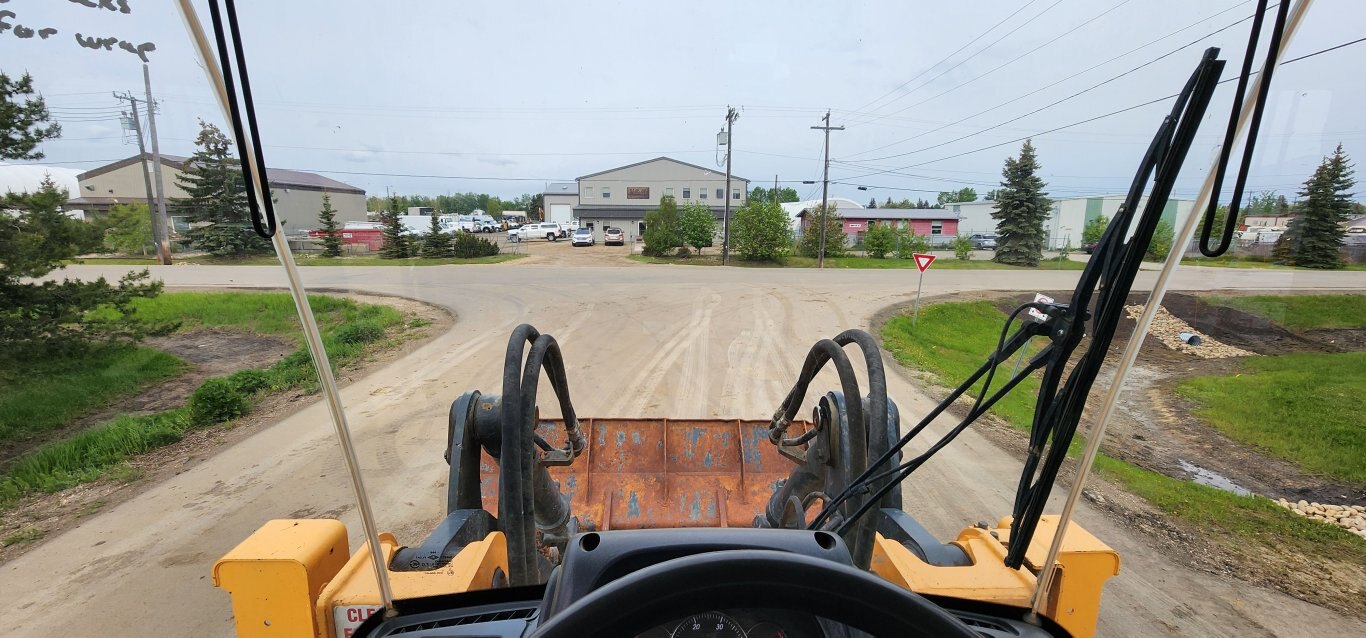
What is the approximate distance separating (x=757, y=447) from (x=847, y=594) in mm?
3177

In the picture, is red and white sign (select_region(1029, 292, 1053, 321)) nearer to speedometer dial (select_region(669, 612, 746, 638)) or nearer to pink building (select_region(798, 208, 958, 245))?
speedometer dial (select_region(669, 612, 746, 638))

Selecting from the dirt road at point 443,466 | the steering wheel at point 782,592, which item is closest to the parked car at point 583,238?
the dirt road at point 443,466

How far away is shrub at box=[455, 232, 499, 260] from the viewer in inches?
653

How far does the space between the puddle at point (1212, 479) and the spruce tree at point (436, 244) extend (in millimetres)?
10397

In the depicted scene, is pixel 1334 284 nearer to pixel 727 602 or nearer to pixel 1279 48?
pixel 1279 48

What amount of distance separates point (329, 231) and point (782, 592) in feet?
12.5

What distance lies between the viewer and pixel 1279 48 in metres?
0.89

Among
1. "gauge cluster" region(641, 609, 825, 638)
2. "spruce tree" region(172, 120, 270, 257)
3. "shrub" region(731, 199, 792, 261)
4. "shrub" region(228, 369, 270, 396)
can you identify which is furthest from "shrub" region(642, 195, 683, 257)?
"gauge cluster" region(641, 609, 825, 638)

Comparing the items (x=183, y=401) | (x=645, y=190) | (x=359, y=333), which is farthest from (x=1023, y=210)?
(x=645, y=190)

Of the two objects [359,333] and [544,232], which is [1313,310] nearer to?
[359,333]

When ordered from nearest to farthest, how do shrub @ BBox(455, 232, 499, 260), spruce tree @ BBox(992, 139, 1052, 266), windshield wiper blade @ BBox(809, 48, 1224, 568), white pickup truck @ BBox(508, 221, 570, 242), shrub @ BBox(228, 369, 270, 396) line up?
windshield wiper blade @ BBox(809, 48, 1224, 568), spruce tree @ BBox(992, 139, 1052, 266), shrub @ BBox(228, 369, 270, 396), shrub @ BBox(455, 232, 499, 260), white pickup truck @ BBox(508, 221, 570, 242)

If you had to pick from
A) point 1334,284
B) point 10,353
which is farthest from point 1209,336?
point 10,353

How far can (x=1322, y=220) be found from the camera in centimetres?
664

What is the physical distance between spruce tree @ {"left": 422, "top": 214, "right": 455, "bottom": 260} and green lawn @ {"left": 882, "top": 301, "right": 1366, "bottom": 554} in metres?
8.12
